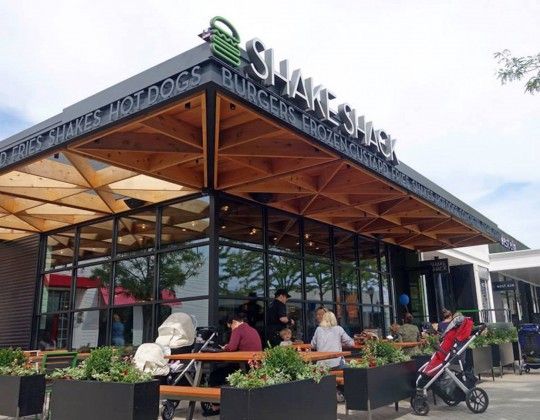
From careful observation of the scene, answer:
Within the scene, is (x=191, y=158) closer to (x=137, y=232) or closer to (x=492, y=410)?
(x=137, y=232)

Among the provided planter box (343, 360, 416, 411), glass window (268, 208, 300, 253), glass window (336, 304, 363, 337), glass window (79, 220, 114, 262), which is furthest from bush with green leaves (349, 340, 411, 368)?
glass window (79, 220, 114, 262)

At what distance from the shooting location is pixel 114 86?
6.50m

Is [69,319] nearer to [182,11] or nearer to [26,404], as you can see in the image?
[26,404]

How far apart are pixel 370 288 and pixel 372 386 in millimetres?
8084

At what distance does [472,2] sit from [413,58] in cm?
105

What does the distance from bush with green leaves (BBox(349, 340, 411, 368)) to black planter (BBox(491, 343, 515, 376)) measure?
14.2 ft

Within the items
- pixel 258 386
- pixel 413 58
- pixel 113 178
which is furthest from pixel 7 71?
pixel 258 386

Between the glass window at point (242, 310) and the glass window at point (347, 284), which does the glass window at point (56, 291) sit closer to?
the glass window at point (242, 310)

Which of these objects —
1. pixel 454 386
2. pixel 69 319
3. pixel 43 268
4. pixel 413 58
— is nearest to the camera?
pixel 454 386

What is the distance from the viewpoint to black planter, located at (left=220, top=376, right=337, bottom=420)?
4.05m

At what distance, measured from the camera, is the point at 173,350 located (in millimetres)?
7547

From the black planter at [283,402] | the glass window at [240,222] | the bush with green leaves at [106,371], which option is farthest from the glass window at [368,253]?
the bush with green leaves at [106,371]

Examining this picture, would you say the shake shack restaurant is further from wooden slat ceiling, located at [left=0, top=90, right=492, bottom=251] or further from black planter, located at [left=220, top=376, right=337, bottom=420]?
black planter, located at [left=220, top=376, right=337, bottom=420]

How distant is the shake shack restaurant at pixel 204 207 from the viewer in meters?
5.89
